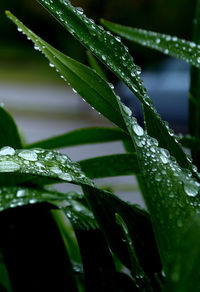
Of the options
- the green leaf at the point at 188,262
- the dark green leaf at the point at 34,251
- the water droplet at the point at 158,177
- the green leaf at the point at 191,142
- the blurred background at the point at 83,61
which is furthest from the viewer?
the blurred background at the point at 83,61

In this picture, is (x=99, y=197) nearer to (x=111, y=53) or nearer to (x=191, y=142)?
(x=111, y=53)

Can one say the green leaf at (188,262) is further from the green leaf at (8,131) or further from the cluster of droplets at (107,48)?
the green leaf at (8,131)

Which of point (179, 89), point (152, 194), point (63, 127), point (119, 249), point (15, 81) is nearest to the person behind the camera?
point (152, 194)

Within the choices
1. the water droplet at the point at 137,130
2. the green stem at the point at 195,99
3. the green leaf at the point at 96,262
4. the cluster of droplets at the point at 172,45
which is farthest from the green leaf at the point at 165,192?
the green stem at the point at 195,99

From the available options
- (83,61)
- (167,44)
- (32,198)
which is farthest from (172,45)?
(83,61)

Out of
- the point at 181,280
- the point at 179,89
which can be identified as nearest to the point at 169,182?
the point at 181,280

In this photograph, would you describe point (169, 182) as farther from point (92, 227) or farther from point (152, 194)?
point (92, 227)
